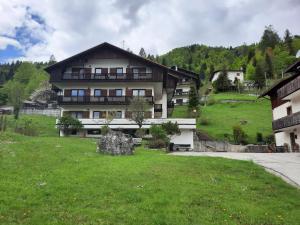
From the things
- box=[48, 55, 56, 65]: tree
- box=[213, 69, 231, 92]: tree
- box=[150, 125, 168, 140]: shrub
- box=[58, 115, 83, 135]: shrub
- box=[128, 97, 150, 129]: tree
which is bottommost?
box=[150, 125, 168, 140]: shrub

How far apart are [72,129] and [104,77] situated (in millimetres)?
9730

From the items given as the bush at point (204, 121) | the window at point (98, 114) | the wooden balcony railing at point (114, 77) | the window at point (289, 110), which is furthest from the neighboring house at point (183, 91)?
the window at point (289, 110)

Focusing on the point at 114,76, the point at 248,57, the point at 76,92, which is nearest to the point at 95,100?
the point at 76,92

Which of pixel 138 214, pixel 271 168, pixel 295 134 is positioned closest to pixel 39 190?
pixel 138 214

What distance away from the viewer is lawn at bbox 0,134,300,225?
8891 millimetres

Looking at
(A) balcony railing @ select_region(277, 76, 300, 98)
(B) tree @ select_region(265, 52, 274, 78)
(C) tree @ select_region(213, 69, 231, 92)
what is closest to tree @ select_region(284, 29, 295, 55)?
(B) tree @ select_region(265, 52, 274, 78)

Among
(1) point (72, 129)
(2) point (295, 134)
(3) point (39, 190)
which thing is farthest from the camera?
(1) point (72, 129)

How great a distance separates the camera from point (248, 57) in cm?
13375

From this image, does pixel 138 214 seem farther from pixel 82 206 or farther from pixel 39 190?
pixel 39 190

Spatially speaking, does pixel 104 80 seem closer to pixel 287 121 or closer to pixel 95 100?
pixel 95 100

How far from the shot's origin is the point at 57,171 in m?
13.9

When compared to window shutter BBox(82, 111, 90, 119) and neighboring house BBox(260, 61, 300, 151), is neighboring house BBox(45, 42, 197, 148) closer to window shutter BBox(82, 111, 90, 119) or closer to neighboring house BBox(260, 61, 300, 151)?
window shutter BBox(82, 111, 90, 119)

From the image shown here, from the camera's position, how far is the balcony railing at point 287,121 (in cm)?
3203

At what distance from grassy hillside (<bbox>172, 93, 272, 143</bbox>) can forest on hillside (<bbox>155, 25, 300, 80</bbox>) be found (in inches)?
998
